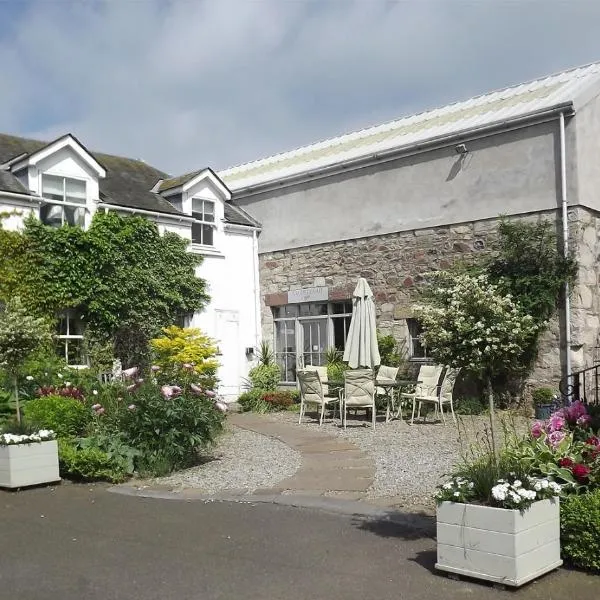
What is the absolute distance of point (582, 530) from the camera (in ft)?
17.2

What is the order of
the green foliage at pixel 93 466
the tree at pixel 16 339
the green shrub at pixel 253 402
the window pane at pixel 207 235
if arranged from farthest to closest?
the window pane at pixel 207 235 → the green shrub at pixel 253 402 → the tree at pixel 16 339 → the green foliage at pixel 93 466

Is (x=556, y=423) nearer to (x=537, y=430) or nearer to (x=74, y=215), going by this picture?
(x=537, y=430)

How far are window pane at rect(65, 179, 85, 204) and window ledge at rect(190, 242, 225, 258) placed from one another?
119 inches

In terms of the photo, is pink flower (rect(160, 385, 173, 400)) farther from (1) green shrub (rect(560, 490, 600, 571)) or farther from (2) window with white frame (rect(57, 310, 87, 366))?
(2) window with white frame (rect(57, 310, 87, 366))

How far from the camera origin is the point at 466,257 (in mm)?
15562

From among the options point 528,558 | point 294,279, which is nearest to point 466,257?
point 294,279

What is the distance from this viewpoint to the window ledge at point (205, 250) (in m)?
18.4

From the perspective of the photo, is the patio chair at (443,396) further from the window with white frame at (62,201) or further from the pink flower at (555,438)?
the window with white frame at (62,201)

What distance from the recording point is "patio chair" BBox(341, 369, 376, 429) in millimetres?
13086

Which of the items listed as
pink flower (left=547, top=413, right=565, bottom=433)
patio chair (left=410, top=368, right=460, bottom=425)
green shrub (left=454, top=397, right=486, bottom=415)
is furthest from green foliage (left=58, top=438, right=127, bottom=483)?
green shrub (left=454, top=397, right=486, bottom=415)

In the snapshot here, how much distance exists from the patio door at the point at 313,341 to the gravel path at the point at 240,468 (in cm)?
660

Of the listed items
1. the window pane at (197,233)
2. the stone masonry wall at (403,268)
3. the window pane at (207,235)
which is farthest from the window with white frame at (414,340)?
the window pane at (197,233)

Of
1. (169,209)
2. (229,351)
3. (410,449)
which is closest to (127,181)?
(169,209)

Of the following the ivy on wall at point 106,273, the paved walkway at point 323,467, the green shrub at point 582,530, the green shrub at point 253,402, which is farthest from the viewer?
the green shrub at point 253,402
